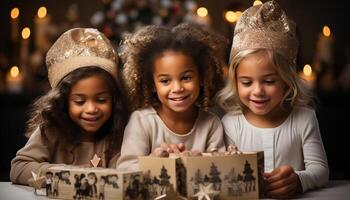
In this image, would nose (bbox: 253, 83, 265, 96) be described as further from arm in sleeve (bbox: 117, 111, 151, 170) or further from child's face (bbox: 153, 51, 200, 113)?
arm in sleeve (bbox: 117, 111, 151, 170)

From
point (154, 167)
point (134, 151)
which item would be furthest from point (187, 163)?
point (134, 151)

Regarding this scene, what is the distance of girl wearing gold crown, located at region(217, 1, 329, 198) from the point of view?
1712 mm

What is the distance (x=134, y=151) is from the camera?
5.38 feet

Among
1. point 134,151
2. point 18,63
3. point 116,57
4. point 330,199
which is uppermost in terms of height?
point 18,63

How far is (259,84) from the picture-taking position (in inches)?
67.2

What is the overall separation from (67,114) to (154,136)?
0.27m

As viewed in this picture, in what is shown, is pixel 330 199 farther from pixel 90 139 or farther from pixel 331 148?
pixel 331 148

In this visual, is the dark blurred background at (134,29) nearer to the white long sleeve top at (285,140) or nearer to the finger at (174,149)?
the white long sleeve top at (285,140)

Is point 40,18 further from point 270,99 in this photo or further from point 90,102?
point 270,99

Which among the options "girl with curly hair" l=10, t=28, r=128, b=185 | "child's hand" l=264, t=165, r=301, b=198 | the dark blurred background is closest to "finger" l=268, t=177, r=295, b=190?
"child's hand" l=264, t=165, r=301, b=198

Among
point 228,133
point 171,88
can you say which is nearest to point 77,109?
point 171,88

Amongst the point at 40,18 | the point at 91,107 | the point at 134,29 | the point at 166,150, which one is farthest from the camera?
the point at 40,18

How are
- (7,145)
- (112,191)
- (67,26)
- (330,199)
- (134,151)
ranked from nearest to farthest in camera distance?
(112,191)
(330,199)
(134,151)
(7,145)
(67,26)

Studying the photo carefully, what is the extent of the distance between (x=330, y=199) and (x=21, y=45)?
12.4 ft
